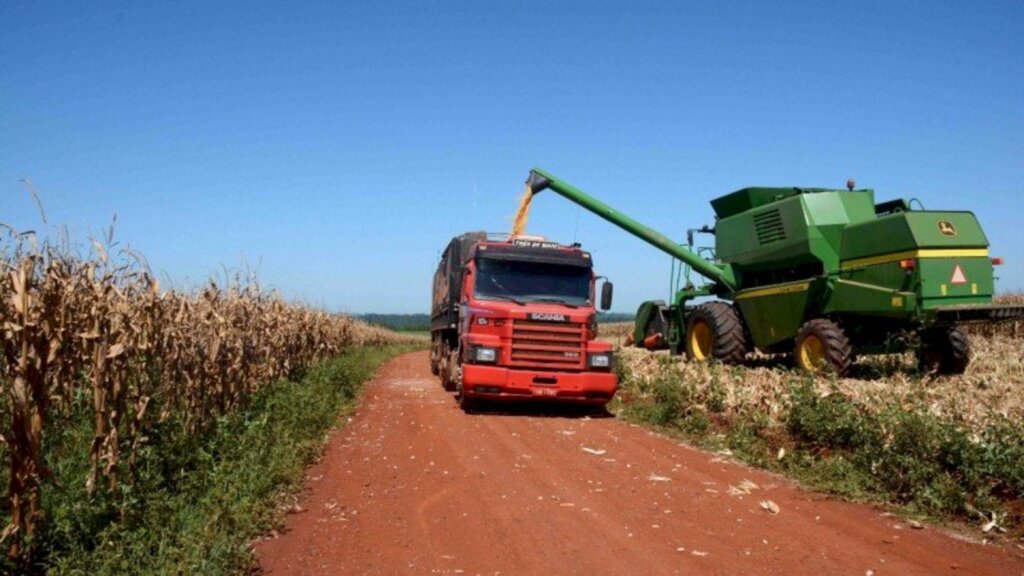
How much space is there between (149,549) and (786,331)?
495 inches

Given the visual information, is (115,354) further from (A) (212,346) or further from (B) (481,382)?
(B) (481,382)

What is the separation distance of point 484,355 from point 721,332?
5.94 meters

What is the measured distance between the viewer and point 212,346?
9.84 m

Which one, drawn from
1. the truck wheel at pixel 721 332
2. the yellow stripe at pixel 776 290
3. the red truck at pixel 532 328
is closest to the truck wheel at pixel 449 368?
the red truck at pixel 532 328

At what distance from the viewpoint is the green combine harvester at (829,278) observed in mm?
11883

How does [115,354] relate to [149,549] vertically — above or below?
above

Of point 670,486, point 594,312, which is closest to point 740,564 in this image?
point 670,486

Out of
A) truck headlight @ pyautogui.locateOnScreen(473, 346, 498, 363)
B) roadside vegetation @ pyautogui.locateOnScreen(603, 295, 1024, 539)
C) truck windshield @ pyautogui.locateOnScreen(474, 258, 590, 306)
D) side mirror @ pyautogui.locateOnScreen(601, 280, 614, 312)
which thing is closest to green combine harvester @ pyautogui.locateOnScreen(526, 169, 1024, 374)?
roadside vegetation @ pyautogui.locateOnScreen(603, 295, 1024, 539)

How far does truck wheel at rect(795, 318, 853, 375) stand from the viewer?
12688 mm

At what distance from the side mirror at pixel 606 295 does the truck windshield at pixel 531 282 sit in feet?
1.00

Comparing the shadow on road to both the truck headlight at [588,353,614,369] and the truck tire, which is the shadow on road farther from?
the truck tire

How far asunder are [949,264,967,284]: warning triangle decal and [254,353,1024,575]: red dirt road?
5.74 m

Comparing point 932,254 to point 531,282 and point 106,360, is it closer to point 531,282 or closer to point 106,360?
point 531,282

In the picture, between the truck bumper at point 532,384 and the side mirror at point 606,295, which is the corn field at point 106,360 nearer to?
the truck bumper at point 532,384
